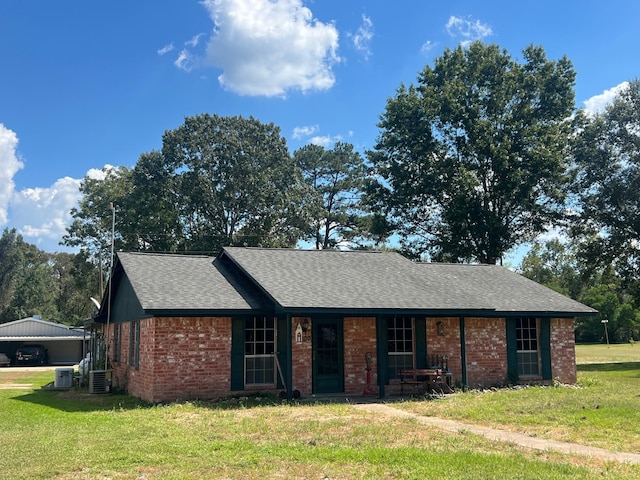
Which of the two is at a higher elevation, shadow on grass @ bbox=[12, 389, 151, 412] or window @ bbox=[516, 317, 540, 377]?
window @ bbox=[516, 317, 540, 377]

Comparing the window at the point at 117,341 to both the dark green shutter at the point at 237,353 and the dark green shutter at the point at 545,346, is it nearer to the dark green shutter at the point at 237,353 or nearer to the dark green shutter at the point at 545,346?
the dark green shutter at the point at 237,353

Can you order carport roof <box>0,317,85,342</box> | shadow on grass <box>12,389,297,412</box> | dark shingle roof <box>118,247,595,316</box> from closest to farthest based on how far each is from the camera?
shadow on grass <box>12,389,297,412</box> < dark shingle roof <box>118,247,595,316</box> < carport roof <box>0,317,85,342</box>

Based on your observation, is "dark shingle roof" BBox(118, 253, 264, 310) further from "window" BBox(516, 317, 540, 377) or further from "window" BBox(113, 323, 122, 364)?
"window" BBox(516, 317, 540, 377)

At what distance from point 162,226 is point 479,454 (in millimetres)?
33861

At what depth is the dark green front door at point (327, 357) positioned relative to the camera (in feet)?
52.4

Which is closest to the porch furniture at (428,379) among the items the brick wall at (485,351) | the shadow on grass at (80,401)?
the brick wall at (485,351)

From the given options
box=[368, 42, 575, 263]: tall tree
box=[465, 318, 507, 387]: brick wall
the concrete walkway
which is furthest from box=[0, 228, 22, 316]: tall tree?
the concrete walkway

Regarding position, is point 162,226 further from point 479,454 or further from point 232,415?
point 479,454

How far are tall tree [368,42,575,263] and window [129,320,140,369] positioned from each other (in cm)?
2037

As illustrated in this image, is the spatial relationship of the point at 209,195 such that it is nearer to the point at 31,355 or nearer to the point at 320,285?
the point at 31,355

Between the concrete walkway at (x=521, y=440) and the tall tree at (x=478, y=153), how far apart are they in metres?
21.7

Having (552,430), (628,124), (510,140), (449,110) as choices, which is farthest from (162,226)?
(552,430)

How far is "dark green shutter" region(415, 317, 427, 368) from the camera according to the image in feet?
55.6

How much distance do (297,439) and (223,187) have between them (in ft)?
107
